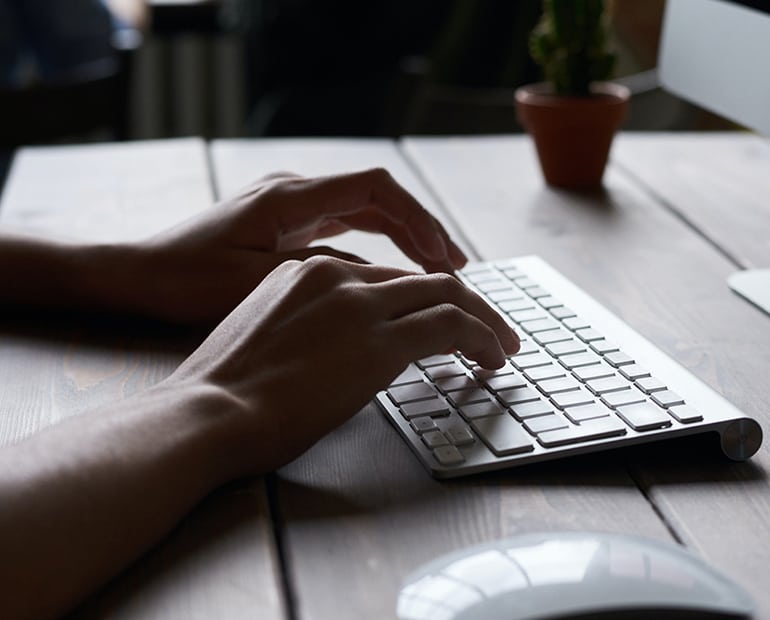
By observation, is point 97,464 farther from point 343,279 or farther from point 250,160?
point 250,160

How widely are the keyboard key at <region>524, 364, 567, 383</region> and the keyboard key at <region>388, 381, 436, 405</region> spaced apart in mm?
66

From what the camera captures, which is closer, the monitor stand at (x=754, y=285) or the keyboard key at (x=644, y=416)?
the keyboard key at (x=644, y=416)

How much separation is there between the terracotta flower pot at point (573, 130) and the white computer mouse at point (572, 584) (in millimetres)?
806

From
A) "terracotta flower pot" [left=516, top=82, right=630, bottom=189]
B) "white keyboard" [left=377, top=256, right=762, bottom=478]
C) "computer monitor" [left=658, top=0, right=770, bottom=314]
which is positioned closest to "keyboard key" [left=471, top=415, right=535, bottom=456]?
"white keyboard" [left=377, top=256, right=762, bottom=478]

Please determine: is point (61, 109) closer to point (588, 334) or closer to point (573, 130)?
point (573, 130)

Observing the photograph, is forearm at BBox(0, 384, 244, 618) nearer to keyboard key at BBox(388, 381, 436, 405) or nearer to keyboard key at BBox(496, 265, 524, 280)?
keyboard key at BBox(388, 381, 436, 405)

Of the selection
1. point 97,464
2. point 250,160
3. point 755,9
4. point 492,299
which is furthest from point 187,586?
point 250,160

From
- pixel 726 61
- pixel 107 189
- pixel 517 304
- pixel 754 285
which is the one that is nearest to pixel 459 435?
pixel 517 304

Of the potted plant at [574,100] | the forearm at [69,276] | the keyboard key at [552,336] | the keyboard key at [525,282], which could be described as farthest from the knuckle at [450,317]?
the potted plant at [574,100]

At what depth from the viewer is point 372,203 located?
2.95ft

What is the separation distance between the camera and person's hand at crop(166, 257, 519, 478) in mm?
613

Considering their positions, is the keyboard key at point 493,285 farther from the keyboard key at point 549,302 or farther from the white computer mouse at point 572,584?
the white computer mouse at point 572,584

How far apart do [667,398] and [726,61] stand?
0.57m

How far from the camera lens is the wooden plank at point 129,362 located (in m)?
0.51
